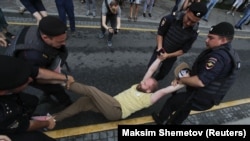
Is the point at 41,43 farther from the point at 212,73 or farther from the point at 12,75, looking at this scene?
the point at 212,73

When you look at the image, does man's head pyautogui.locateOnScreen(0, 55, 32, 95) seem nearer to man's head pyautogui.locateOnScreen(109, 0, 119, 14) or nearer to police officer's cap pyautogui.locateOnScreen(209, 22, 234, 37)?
police officer's cap pyautogui.locateOnScreen(209, 22, 234, 37)

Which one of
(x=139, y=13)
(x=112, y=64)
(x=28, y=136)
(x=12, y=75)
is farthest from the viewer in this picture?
(x=139, y=13)

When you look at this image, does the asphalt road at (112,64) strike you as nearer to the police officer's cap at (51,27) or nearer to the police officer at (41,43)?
the police officer at (41,43)

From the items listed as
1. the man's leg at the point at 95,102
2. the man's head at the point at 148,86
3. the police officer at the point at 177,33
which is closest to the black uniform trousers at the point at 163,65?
the police officer at the point at 177,33

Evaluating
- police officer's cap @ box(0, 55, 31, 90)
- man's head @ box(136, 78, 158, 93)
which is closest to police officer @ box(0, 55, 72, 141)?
police officer's cap @ box(0, 55, 31, 90)

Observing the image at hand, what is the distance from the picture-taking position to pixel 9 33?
5805mm

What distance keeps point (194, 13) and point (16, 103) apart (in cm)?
299

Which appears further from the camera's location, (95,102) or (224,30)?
(95,102)

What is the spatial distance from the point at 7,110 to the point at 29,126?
0.49m

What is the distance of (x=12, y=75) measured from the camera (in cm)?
234

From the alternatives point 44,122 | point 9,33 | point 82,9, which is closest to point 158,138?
point 44,122

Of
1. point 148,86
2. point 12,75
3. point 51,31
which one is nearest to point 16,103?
point 12,75

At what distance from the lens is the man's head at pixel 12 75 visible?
2299 millimetres

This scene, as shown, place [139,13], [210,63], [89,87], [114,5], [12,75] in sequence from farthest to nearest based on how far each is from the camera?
1. [139,13]
2. [114,5]
3. [89,87]
4. [210,63]
5. [12,75]
